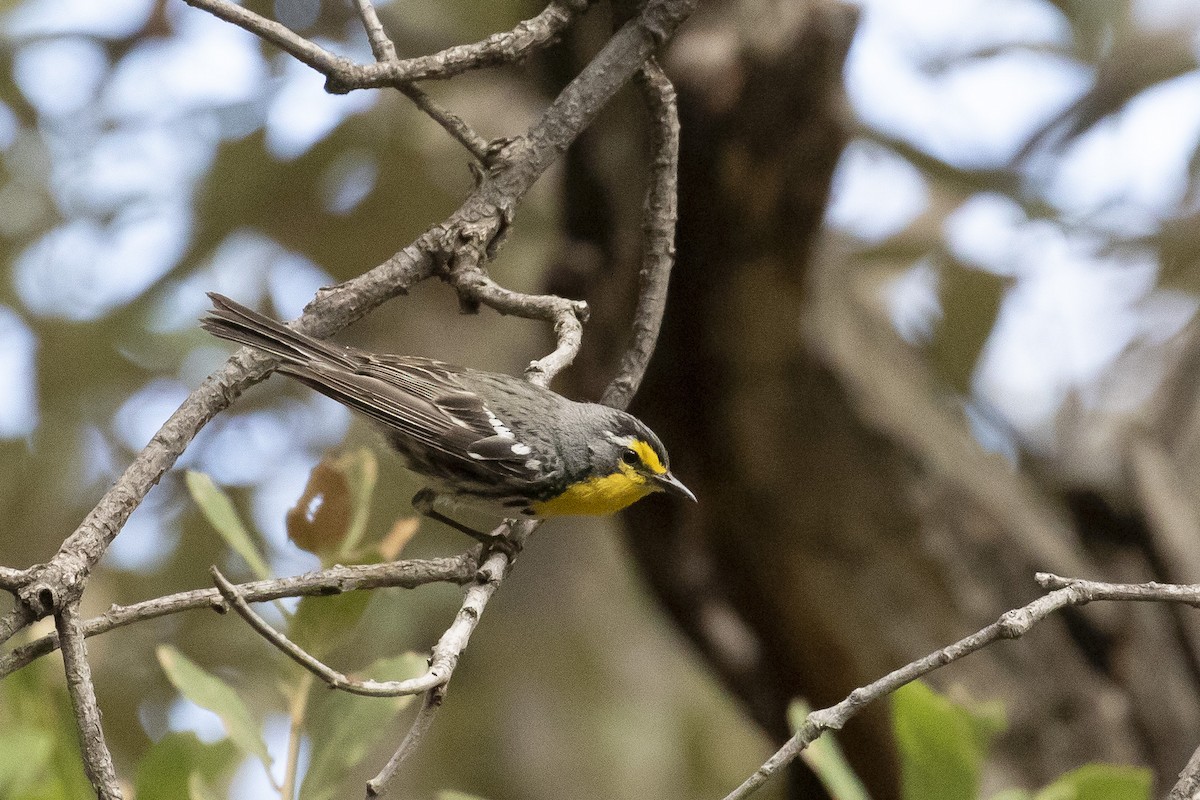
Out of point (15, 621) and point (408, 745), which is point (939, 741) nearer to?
point (408, 745)

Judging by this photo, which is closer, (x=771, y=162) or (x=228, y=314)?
(x=228, y=314)

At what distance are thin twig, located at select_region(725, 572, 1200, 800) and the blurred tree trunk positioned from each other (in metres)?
2.21

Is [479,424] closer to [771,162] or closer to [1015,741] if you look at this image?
[771,162]

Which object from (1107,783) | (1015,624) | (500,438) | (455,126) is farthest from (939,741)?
(455,126)

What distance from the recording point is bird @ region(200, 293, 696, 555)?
275 cm

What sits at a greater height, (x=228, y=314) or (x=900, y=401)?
(x=900, y=401)

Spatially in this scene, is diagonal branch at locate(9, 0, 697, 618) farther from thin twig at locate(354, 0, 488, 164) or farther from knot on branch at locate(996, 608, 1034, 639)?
knot on branch at locate(996, 608, 1034, 639)

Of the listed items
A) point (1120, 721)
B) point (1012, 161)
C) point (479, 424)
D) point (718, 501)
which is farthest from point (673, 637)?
point (479, 424)

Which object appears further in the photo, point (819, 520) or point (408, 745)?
Result: point (819, 520)

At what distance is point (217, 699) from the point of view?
1.93 m

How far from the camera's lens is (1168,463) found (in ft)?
14.6

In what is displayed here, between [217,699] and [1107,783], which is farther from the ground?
[217,699]

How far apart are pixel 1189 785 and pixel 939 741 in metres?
0.57

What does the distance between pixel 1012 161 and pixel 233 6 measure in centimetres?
405
